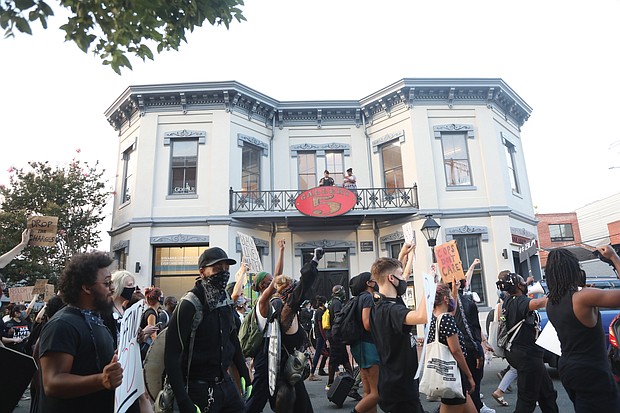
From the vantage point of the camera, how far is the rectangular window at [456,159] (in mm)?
16250

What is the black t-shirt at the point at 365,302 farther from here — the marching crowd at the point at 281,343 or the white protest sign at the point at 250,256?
the white protest sign at the point at 250,256

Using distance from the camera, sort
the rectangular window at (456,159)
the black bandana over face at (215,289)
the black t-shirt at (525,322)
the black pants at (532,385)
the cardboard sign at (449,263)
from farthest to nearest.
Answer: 1. the rectangular window at (456,159)
2. the cardboard sign at (449,263)
3. the black t-shirt at (525,322)
4. the black pants at (532,385)
5. the black bandana over face at (215,289)

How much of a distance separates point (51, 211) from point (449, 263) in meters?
15.3

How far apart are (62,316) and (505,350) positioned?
5167 mm

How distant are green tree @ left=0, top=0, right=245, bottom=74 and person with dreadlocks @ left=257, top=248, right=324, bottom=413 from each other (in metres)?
3.24

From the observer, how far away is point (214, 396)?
3223mm

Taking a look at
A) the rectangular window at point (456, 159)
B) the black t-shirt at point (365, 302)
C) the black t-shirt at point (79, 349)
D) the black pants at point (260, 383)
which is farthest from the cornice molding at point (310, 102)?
the black t-shirt at point (79, 349)

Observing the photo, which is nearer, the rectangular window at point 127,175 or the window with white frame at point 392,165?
the rectangular window at point 127,175

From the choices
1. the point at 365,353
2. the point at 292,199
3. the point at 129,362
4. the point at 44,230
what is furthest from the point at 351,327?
the point at 292,199

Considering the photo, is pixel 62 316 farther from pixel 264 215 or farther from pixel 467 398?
pixel 264 215

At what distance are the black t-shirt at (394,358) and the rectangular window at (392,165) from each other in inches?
519

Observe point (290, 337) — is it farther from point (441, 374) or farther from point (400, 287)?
point (441, 374)

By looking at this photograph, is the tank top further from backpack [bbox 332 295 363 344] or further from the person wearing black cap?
the person wearing black cap

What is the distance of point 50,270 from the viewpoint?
630 inches
